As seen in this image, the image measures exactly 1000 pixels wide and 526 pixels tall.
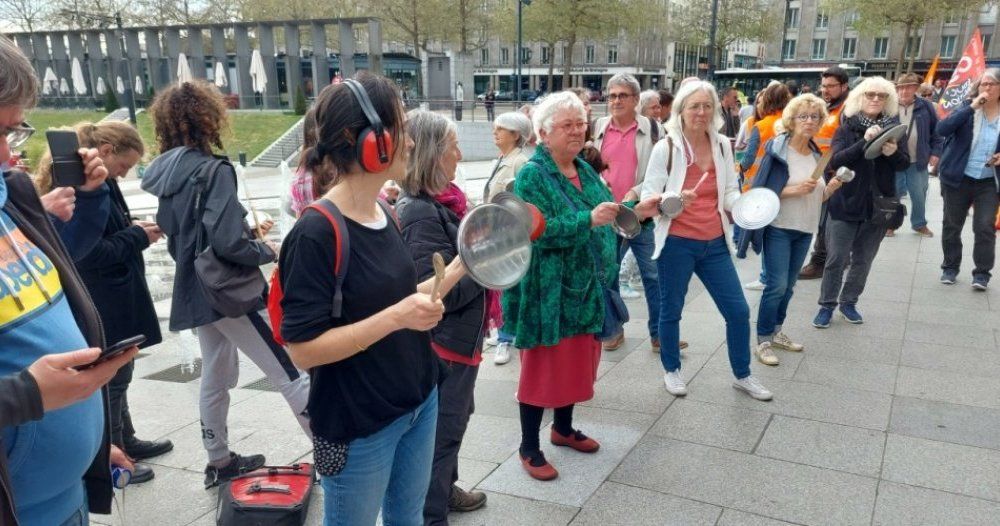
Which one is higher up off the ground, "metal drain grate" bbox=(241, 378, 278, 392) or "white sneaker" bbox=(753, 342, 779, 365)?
"white sneaker" bbox=(753, 342, 779, 365)

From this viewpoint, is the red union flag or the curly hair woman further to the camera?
the red union flag

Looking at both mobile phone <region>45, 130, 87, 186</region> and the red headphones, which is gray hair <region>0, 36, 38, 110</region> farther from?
mobile phone <region>45, 130, 87, 186</region>

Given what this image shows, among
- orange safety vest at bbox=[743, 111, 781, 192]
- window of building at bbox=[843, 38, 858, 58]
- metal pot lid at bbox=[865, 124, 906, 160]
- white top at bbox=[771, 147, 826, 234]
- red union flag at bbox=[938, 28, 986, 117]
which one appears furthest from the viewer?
window of building at bbox=[843, 38, 858, 58]

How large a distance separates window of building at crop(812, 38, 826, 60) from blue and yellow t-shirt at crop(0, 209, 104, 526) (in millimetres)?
70086

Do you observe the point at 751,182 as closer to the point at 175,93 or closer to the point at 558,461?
the point at 558,461

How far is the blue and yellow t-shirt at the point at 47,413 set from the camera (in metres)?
1.49

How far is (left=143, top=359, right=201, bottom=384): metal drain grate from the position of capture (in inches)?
196

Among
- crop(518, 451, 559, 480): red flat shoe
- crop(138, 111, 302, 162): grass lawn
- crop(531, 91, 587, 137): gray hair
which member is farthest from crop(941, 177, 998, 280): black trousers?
crop(138, 111, 302, 162): grass lawn

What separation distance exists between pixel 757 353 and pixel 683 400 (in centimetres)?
99

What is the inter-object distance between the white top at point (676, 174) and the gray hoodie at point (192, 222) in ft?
7.44

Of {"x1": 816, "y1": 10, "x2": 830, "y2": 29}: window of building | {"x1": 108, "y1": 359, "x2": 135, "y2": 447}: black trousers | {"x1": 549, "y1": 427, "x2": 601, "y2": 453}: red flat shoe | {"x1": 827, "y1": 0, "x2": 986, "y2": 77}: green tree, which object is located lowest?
{"x1": 549, "y1": 427, "x2": 601, "y2": 453}: red flat shoe

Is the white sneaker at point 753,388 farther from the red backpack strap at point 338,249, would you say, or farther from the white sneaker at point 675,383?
the red backpack strap at point 338,249

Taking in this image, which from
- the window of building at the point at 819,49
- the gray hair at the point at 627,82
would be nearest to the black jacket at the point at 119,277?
the gray hair at the point at 627,82

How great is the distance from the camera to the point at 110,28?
4334cm
